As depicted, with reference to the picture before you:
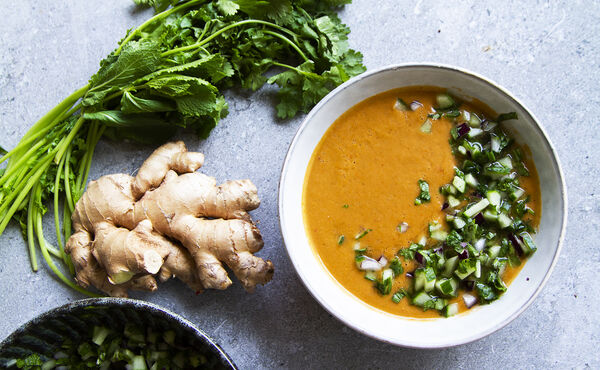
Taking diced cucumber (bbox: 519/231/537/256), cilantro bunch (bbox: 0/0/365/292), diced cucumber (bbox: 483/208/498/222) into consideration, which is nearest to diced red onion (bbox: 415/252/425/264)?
diced cucumber (bbox: 483/208/498/222)

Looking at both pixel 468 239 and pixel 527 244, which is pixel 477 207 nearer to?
pixel 468 239

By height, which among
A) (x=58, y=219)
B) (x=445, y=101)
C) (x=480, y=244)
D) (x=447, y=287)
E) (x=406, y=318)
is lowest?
(x=406, y=318)

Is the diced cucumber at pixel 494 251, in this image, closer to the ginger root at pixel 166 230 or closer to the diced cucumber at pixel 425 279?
the diced cucumber at pixel 425 279

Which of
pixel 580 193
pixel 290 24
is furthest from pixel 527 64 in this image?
pixel 290 24

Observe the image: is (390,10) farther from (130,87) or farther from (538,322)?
(538,322)

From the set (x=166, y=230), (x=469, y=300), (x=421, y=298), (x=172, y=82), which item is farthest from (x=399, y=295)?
(x=172, y=82)

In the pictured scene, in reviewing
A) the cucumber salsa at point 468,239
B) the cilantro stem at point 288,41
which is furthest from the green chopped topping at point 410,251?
the cilantro stem at point 288,41

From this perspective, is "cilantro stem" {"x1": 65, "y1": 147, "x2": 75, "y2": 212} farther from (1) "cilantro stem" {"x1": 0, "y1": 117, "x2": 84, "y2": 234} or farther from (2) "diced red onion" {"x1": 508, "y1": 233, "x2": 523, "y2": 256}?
(2) "diced red onion" {"x1": 508, "y1": 233, "x2": 523, "y2": 256}
